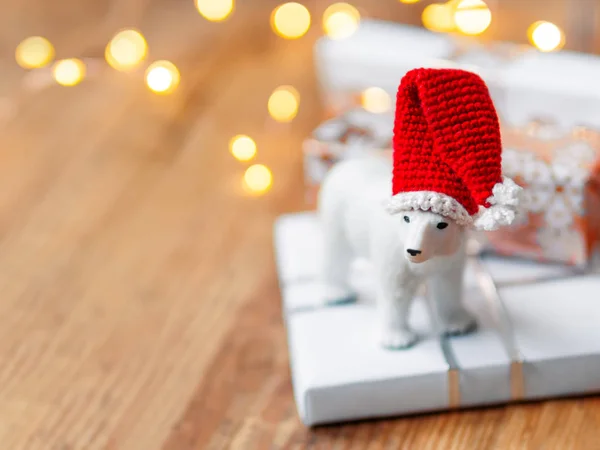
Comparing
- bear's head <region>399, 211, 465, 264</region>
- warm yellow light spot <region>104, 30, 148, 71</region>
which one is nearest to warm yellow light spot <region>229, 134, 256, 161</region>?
warm yellow light spot <region>104, 30, 148, 71</region>

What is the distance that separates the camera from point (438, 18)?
1270 mm

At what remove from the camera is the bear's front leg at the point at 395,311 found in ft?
2.32

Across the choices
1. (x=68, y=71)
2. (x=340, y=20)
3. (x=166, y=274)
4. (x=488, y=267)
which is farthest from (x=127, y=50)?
(x=488, y=267)

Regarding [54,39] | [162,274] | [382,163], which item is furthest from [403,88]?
[54,39]

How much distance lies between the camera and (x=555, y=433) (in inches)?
27.3

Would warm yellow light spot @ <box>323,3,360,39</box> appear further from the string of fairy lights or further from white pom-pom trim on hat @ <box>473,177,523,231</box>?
white pom-pom trim on hat @ <box>473,177,523,231</box>

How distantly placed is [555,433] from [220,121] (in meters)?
0.64

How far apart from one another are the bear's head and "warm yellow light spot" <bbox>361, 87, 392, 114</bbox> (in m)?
0.34

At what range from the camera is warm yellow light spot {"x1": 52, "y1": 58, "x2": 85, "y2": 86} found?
1170mm

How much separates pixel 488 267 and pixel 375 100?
0.26m

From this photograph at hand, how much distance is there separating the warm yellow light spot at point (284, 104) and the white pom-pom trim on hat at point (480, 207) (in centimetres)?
53

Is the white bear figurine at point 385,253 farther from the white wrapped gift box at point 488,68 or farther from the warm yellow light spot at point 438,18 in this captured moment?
the warm yellow light spot at point 438,18

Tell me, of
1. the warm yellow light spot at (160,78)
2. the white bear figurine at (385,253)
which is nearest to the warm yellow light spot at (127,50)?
the warm yellow light spot at (160,78)

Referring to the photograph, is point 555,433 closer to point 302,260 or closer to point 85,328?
point 302,260
